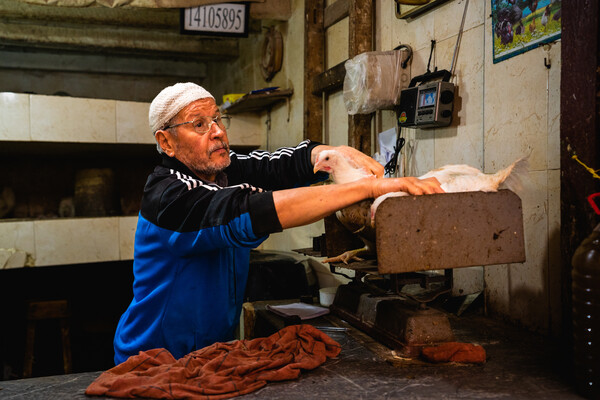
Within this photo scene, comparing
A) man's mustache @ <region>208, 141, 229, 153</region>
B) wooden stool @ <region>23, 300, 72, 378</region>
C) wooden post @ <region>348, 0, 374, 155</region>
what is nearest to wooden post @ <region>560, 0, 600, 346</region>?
man's mustache @ <region>208, 141, 229, 153</region>

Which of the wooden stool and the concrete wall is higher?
the concrete wall

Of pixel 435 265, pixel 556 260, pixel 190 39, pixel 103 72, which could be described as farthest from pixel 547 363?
pixel 103 72

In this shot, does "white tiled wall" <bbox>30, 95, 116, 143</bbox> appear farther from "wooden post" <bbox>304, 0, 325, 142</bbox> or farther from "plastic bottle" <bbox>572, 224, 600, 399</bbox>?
"plastic bottle" <bbox>572, 224, 600, 399</bbox>

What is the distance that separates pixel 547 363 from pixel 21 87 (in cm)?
748

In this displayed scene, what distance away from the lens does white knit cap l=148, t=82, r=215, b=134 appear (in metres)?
2.18

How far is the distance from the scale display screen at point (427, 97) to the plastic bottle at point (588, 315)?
4.30ft

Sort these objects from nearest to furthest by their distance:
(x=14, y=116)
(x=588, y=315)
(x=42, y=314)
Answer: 1. (x=588, y=315)
2. (x=14, y=116)
3. (x=42, y=314)

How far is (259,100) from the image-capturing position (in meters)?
4.99

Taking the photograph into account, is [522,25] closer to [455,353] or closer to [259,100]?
[455,353]

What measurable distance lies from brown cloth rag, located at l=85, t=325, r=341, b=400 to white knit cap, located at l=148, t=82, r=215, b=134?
39.1 inches

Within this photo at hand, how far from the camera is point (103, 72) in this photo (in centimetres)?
744

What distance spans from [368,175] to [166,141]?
91cm

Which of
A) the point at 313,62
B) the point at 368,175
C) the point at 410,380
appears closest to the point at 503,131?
the point at 368,175

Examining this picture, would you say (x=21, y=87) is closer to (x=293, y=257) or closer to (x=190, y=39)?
(x=190, y=39)
